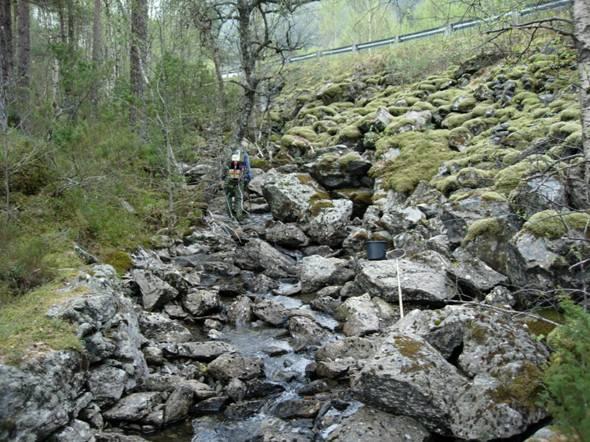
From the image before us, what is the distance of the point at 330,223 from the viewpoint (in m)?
11.0

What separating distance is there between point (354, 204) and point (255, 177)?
3.58m

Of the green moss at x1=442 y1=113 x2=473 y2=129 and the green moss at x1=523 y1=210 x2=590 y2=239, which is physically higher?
the green moss at x1=442 y1=113 x2=473 y2=129

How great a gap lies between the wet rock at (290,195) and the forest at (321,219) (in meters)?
0.05

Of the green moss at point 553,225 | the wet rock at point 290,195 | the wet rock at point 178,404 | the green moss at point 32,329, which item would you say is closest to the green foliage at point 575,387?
the wet rock at point 178,404

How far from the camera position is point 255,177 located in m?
14.6

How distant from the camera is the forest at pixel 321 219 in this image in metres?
4.58

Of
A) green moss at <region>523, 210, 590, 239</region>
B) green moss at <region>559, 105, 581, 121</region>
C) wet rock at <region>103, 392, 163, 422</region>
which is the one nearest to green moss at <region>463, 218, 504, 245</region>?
green moss at <region>523, 210, 590, 239</region>

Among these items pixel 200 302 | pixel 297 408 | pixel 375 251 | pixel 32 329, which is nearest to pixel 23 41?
pixel 200 302

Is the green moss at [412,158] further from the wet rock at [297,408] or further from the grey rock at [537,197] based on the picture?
the wet rock at [297,408]

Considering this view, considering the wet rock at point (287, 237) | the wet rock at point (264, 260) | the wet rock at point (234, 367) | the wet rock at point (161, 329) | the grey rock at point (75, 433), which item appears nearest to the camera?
the grey rock at point (75, 433)

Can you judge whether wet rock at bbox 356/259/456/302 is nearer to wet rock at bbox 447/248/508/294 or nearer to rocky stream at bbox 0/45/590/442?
rocky stream at bbox 0/45/590/442

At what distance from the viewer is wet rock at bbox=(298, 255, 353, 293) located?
28.8 ft

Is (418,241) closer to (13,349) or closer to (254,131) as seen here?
(13,349)

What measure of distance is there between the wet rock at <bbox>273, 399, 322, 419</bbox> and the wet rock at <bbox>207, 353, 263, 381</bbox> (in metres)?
0.66
